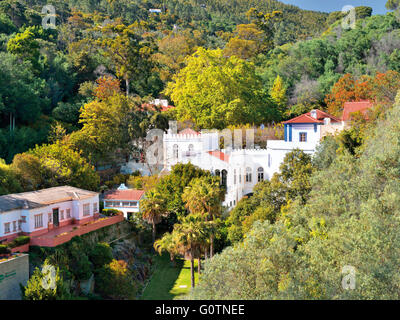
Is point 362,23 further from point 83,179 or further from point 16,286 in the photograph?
point 16,286

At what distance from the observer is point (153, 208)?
97.6ft

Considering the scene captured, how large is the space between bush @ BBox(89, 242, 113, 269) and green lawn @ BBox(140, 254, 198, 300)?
8.92 ft

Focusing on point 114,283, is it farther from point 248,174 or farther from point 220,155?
point 220,155

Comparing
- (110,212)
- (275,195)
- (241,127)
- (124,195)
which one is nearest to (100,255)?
(110,212)

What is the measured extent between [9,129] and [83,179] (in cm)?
779

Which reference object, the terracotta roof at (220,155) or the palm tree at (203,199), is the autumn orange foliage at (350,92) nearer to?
the terracotta roof at (220,155)

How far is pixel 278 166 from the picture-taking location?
103 ft

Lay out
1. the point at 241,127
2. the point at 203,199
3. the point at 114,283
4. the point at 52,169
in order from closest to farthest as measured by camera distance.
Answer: the point at 114,283
the point at 203,199
the point at 52,169
the point at 241,127

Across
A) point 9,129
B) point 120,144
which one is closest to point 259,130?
point 120,144

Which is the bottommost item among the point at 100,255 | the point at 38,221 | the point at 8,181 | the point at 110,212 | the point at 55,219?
the point at 100,255

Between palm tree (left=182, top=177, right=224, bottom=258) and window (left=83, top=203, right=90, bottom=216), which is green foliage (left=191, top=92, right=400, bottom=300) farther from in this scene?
window (left=83, top=203, right=90, bottom=216)

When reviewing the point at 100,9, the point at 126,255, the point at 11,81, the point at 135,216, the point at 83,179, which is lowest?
the point at 126,255

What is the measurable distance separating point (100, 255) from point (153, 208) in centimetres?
563

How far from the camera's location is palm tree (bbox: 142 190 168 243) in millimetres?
29737
